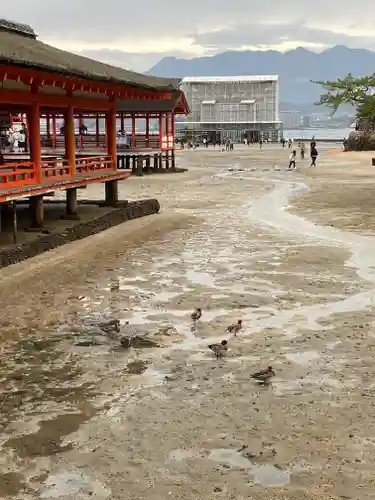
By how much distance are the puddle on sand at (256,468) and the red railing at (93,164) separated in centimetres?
1371

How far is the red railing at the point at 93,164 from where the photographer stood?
19062 mm

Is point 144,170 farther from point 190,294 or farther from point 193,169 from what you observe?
point 190,294

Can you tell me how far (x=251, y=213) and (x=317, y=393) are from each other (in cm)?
1467

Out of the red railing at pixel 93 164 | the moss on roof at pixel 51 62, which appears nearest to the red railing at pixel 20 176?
the moss on roof at pixel 51 62

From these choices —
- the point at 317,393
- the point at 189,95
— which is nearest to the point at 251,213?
the point at 317,393

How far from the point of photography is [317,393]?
7.03 m

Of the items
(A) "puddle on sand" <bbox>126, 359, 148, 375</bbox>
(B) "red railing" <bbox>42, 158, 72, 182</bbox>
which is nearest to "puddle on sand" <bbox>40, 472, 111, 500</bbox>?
(A) "puddle on sand" <bbox>126, 359, 148, 375</bbox>

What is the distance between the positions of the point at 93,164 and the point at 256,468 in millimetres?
15050

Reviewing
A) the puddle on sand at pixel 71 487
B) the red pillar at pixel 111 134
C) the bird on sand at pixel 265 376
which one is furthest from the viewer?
the red pillar at pixel 111 134

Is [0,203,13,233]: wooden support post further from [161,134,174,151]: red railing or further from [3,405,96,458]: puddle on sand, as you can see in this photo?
[161,134,174,151]: red railing

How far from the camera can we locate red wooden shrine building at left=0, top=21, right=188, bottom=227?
14.1 meters

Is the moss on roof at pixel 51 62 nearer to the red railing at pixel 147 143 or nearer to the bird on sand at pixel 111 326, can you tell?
the bird on sand at pixel 111 326

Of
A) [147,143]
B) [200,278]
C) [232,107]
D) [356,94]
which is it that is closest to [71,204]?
[200,278]

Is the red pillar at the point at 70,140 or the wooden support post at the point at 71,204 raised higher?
the red pillar at the point at 70,140
